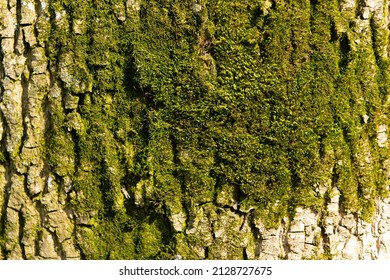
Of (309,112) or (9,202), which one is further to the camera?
(9,202)

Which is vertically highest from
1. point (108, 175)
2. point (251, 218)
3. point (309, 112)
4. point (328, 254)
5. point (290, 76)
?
point (290, 76)

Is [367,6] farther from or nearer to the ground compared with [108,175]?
farther from the ground

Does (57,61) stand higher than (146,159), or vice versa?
(57,61)

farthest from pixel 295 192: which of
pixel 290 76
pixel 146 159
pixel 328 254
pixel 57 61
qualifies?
pixel 57 61

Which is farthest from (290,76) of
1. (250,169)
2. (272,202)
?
(272,202)

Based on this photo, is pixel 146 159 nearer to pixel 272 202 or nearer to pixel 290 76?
pixel 272 202

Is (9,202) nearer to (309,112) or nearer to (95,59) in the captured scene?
(95,59)
